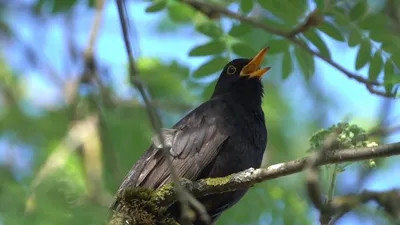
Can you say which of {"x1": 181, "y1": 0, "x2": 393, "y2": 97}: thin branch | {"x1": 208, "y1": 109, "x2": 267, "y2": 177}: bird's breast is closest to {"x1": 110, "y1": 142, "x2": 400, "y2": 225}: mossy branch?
{"x1": 208, "y1": 109, "x2": 267, "y2": 177}: bird's breast

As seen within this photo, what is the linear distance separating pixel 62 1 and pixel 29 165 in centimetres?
237

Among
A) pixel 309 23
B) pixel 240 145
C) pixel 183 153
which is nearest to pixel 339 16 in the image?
pixel 309 23

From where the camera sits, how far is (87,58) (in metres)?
7.62

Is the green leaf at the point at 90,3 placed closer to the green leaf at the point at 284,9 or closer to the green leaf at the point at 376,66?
Answer: the green leaf at the point at 284,9

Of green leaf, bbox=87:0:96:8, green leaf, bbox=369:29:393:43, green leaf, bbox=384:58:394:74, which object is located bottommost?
green leaf, bbox=384:58:394:74

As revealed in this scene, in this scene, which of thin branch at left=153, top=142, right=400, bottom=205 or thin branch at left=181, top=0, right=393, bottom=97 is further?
thin branch at left=181, top=0, right=393, bottom=97

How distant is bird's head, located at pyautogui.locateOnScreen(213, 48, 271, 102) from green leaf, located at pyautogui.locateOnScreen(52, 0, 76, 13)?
1716mm

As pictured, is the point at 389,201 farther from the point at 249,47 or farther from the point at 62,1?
the point at 62,1

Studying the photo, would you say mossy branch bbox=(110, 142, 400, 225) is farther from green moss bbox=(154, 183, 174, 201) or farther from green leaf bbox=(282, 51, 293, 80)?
green leaf bbox=(282, 51, 293, 80)

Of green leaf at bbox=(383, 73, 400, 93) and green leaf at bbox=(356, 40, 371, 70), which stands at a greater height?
green leaf at bbox=(356, 40, 371, 70)

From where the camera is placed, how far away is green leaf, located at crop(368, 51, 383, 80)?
5.68 metres

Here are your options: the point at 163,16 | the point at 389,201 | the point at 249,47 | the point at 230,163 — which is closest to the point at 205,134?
the point at 230,163

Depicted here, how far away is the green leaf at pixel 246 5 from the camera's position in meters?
5.77

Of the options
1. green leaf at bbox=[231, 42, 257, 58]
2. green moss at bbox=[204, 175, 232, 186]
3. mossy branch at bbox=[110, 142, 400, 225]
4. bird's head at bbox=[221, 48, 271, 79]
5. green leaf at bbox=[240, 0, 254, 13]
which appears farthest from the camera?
bird's head at bbox=[221, 48, 271, 79]
